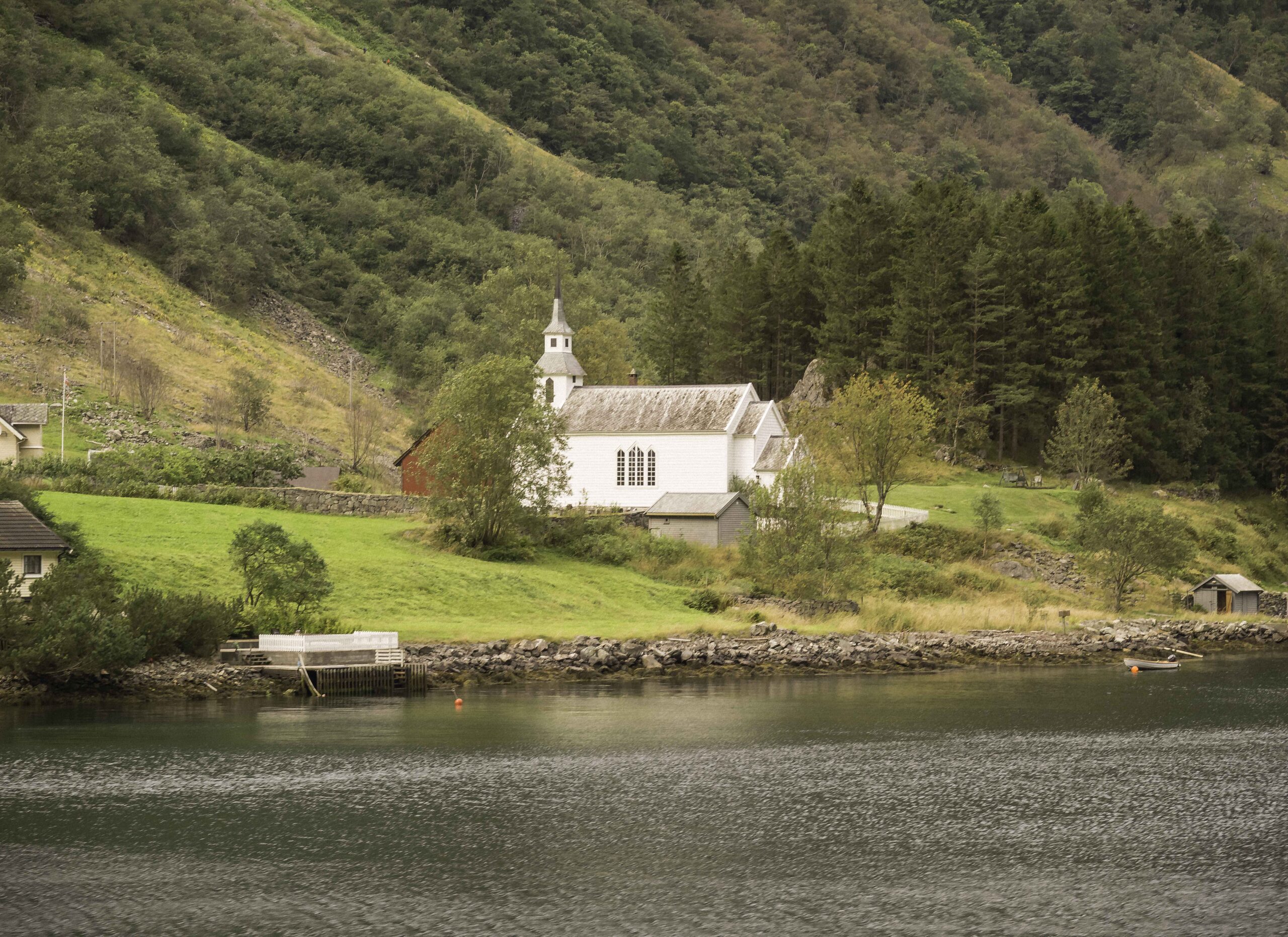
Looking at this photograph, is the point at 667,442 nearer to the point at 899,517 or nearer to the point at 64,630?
the point at 899,517

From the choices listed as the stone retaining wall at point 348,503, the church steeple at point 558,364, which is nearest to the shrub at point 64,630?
the stone retaining wall at point 348,503

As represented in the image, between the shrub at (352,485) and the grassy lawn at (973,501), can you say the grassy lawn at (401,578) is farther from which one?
the grassy lawn at (973,501)

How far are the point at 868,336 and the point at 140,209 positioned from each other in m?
55.9

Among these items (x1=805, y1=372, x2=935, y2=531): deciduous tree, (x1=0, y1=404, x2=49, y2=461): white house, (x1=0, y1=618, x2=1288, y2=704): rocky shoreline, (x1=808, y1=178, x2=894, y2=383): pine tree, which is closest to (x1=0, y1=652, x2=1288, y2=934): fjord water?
(x1=0, y1=618, x2=1288, y2=704): rocky shoreline

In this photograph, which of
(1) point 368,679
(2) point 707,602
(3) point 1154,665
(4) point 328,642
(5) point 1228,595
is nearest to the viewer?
(1) point 368,679

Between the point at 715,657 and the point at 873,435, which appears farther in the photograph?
the point at 873,435

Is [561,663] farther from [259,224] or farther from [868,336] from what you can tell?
[259,224]

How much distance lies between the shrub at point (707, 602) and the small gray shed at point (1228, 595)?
2358 centimetres

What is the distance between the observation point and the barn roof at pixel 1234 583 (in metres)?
62.9

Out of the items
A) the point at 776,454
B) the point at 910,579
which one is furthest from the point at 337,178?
the point at 910,579

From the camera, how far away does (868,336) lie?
81.4 meters

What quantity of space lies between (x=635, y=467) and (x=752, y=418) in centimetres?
637

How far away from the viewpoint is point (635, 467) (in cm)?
7112

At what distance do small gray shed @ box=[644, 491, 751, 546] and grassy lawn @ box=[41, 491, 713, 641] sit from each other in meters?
5.62
